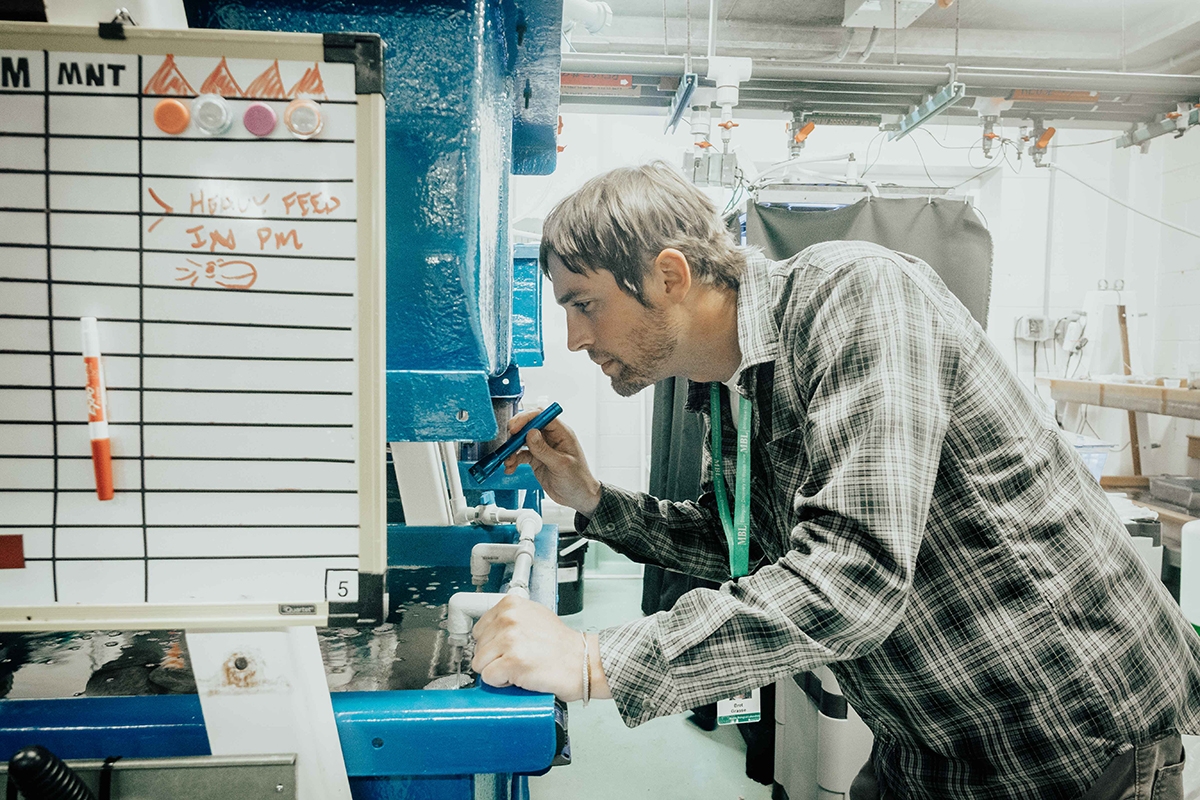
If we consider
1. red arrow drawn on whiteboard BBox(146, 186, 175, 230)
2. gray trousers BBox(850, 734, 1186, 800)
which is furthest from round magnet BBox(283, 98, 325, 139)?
gray trousers BBox(850, 734, 1186, 800)

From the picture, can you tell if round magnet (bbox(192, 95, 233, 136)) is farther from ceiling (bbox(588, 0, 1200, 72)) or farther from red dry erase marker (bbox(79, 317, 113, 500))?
ceiling (bbox(588, 0, 1200, 72))

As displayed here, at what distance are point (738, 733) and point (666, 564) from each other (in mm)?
1723

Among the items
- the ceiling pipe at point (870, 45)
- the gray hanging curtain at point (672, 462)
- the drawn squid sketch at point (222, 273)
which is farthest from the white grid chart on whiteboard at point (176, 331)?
the ceiling pipe at point (870, 45)

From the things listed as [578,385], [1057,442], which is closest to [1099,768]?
[1057,442]

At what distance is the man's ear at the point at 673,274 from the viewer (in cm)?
104

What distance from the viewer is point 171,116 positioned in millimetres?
520

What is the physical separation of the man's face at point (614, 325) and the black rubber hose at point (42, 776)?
77 cm

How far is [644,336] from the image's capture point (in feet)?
3.63

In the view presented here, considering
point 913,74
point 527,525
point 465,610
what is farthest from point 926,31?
point 465,610

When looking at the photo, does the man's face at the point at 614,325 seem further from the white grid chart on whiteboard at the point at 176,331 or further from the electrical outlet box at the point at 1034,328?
the electrical outlet box at the point at 1034,328

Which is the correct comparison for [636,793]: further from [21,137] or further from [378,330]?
[21,137]

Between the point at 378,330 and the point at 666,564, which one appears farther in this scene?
the point at 666,564

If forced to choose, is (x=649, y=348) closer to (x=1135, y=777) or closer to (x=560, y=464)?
(x=560, y=464)

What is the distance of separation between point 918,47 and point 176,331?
11.7 ft
